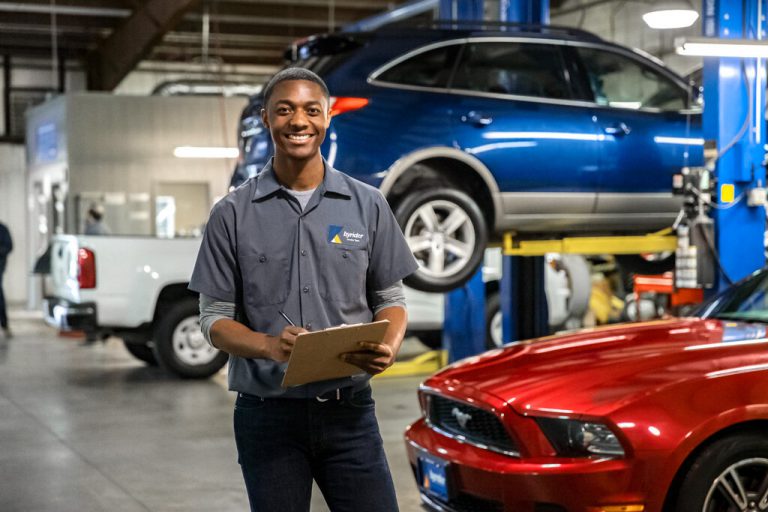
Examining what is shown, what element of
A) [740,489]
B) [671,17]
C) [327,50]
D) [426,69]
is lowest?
[740,489]

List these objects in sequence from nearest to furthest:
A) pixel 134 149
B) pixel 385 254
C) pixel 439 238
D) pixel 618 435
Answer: pixel 385 254
pixel 618 435
pixel 439 238
pixel 134 149

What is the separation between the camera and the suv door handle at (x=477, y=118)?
706 cm

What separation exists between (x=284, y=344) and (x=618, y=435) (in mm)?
1856

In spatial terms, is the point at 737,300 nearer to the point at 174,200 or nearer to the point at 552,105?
the point at 552,105

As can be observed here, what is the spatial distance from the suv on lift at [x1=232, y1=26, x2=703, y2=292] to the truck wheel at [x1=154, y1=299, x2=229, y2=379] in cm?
363

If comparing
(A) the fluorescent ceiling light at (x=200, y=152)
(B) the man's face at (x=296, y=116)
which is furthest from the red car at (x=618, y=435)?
(A) the fluorescent ceiling light at (x=200, y=152)

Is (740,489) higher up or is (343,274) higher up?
(343,274)

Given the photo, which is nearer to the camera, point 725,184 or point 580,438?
point 580,438

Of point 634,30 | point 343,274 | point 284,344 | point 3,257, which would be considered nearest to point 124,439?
point 343,274

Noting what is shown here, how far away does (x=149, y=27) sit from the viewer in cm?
1798

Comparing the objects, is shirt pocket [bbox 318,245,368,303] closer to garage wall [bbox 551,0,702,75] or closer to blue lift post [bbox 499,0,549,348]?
blue lift post [bbox 499,0,549,348]

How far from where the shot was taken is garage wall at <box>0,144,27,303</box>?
22.3 meters

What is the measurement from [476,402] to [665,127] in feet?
13.0

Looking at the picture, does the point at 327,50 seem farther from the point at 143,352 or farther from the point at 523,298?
the point at 143,352
